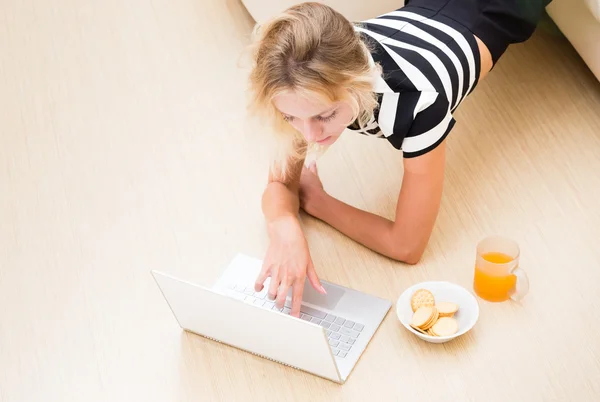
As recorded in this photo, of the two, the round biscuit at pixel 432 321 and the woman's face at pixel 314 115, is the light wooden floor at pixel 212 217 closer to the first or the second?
the round biscuit at pixel 432 321

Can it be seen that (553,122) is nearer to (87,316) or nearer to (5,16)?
(87,316)

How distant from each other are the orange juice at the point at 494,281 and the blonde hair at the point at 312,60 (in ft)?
1.37

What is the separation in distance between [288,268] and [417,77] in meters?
0.46

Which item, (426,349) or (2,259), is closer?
(426,349)

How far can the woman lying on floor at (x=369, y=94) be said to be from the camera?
5.04 feet

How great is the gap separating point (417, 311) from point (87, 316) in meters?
→ 0.71

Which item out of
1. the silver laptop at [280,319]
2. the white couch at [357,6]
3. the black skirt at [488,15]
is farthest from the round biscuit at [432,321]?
the white couch at [357,6]

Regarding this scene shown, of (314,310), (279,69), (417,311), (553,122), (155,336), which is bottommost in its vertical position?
(155,336)

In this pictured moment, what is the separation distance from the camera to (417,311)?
1689 millimetres

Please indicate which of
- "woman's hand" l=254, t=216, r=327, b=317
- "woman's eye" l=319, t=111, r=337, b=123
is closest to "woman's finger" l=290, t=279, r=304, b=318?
"woman's hand" l=254, t=216, r=327, b=317

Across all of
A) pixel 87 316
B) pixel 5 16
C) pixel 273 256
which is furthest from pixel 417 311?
pixel 5 16

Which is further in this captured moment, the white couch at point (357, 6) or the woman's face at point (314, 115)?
the white couch at point (357, 6)

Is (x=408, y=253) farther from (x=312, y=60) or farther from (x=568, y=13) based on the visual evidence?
(x=568, y=13)

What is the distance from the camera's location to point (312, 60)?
4.98ft
